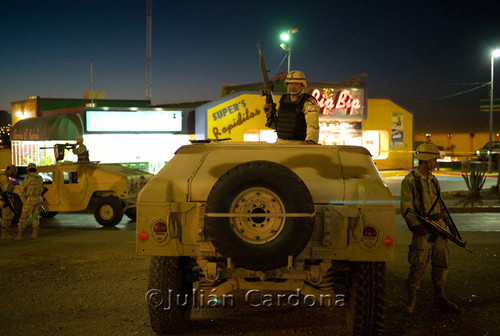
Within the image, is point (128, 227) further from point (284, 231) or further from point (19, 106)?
point (19, 106)

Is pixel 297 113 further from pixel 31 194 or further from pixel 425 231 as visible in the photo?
pixel 31 194

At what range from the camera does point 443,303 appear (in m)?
5.21

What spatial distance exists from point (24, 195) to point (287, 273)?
783 cm

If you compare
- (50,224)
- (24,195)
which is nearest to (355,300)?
(24,195)

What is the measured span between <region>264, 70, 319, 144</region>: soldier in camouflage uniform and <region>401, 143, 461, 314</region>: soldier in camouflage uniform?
121cm

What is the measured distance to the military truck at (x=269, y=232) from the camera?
147 inches

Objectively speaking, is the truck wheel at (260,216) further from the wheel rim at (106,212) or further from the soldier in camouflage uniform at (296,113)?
the wheel rim at (106,212)

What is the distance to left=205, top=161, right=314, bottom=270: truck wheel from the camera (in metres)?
3.70

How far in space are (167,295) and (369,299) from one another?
1.72m

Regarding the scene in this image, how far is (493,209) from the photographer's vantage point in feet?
47.8

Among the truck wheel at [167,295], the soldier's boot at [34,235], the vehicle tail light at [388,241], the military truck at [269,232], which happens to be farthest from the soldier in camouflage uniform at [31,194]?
the vehicle tail light at [388,241]

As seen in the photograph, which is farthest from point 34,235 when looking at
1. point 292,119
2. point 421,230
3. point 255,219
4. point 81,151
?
point 421,230

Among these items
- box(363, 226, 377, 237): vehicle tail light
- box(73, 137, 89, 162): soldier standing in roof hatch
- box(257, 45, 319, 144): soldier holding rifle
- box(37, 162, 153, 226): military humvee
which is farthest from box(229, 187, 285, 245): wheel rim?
box(73, 137, 89, 162): soldier standing in roof hatch

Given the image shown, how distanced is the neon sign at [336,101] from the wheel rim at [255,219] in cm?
2100
